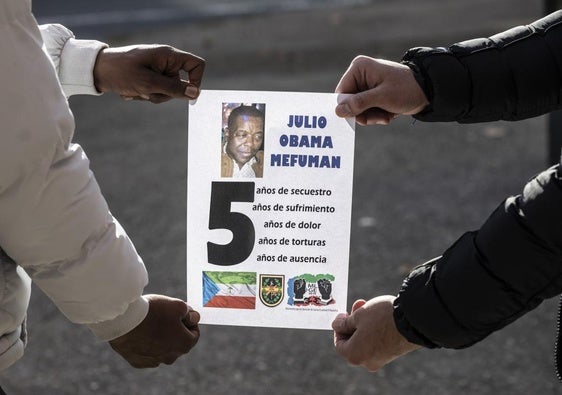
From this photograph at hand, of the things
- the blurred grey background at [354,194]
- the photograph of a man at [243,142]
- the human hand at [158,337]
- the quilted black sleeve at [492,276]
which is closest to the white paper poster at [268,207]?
the photograph of a man at [243,142]

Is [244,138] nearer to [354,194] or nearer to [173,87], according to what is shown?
[173,87]

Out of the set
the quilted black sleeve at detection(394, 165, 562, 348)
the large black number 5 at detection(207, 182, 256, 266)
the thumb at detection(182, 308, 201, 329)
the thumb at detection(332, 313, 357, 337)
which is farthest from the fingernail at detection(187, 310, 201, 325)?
the quilted black sleeve at detection(394, 165, 562, 348)

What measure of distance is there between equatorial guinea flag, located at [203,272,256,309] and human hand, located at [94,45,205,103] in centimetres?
48

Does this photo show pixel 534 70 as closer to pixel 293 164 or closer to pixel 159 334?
pixel 293 164

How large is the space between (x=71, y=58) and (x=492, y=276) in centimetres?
127

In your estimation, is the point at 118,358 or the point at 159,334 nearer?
the point at 159,334

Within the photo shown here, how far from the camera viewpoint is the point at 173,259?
5414 mm

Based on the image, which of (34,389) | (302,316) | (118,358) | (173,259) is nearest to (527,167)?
(173,259)

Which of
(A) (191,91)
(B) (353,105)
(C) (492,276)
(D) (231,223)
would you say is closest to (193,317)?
(D) (231,223)

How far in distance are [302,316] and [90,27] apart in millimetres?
9372

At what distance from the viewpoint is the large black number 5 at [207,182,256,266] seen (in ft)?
8.42

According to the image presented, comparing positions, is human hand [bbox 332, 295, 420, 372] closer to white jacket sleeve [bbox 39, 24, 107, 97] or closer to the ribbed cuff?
the ribbed cuff

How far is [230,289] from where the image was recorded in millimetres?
2613

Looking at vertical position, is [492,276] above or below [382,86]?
below
